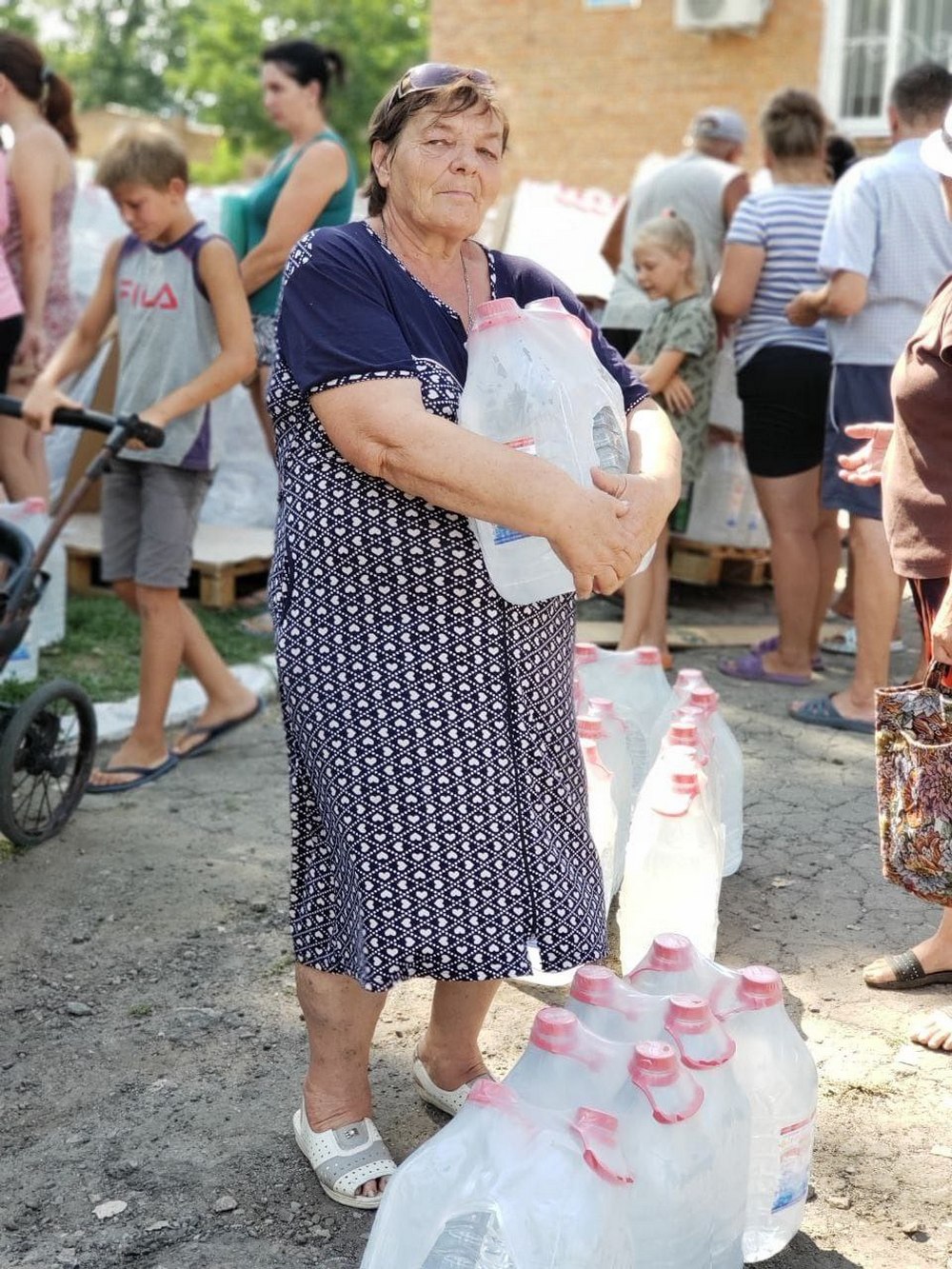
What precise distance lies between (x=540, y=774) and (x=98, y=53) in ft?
181

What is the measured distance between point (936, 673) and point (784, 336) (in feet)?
10.4

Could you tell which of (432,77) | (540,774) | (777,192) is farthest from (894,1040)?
(777,192)

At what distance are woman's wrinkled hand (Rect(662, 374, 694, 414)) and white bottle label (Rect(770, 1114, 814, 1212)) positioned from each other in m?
4.16

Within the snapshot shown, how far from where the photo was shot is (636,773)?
4062 millimetres

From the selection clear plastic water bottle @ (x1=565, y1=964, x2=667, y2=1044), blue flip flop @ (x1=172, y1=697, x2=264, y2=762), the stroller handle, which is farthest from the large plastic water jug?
blue flip flop @ (x1=172, y1=697, x2=264, y2=762)

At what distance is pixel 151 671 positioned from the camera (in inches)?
190

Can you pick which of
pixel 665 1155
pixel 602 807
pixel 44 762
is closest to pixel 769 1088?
pixel 665 1155

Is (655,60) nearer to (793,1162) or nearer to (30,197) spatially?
(30,197)

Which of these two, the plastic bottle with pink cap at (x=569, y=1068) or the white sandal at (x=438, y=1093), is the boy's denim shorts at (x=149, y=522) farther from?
the plastic bottle with pink cap at (x=569, y=1068)

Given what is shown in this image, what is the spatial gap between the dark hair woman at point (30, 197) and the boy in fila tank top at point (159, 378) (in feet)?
4.22

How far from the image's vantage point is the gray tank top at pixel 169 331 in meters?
4.71

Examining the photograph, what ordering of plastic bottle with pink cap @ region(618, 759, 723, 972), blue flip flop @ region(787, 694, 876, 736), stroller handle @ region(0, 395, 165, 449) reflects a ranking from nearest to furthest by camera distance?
plastic bottle with pink cap @ region(618, 759, 723, 972) → stroller handle @ region(0, 395, 165, 449) → blue flip flop @ region(787, 694, 876, 736)

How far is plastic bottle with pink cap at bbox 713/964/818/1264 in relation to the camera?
2.47 meters

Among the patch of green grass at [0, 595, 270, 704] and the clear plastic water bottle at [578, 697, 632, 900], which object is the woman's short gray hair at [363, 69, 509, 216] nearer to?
the clear plastic water bottle at [578, 697, 632, 900]
